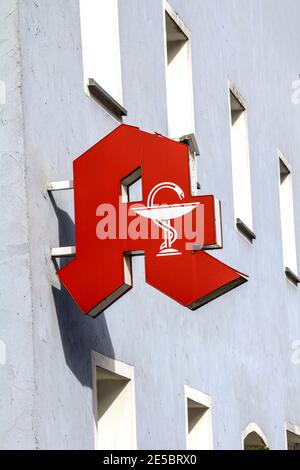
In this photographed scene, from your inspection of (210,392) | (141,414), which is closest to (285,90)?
(210,392)

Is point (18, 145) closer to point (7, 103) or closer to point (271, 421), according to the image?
point (7, 103)

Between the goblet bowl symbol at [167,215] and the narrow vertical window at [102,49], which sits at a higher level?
the narrow vertical window at [102,49]

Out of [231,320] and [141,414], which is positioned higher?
[231,320]

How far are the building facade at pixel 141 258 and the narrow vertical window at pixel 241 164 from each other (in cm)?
2

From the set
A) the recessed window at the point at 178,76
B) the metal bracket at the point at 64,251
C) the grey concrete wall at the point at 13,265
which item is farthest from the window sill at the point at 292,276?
the grey concrete wall at the point at 13,265

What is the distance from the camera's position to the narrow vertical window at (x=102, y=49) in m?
12.3

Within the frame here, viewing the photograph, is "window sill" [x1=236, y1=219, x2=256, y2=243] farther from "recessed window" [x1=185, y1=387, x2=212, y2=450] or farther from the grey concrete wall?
the grey concrete wall

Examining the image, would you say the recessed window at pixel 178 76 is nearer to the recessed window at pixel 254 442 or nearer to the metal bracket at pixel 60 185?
the recessed window at pixel 254 442

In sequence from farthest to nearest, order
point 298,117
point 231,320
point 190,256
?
point 298,117 < point 231,320 < point 190,256

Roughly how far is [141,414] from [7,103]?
3.20 meters

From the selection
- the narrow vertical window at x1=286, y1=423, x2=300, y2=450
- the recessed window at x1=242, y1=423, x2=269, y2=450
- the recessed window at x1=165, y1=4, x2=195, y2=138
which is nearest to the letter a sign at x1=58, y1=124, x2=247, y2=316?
the recessed window at x1=165, y1=4, x2=195, y2=138

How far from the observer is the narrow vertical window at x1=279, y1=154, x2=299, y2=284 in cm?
2117

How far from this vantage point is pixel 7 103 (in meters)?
10.6

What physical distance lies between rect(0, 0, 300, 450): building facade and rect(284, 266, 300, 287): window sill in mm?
30
